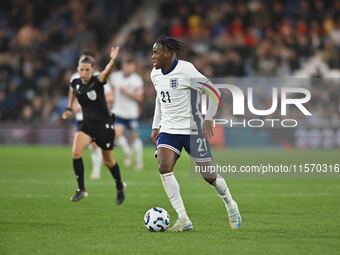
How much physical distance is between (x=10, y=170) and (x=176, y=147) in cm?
1069

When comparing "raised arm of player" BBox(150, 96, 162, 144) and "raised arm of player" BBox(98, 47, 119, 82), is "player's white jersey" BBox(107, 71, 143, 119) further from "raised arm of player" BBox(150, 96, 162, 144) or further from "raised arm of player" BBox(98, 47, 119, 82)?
"raised arm of player" BBox(150, 96, 162, 144)

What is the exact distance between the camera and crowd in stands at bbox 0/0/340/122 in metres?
30.0

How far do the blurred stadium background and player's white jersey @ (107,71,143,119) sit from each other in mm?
6375

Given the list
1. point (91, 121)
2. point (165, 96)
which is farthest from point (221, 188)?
point (91, 121)

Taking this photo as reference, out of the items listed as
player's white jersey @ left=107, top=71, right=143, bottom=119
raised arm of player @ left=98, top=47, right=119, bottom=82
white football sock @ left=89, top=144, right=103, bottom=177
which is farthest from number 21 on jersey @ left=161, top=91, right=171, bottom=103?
player's white jersey @ left=107, top=71, right=143, bottom=119

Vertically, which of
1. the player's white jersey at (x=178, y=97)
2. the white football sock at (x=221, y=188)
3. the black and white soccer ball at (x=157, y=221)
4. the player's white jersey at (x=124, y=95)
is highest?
the player's white jersey at (x=178, y=97)

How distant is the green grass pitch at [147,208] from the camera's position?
9.57 m

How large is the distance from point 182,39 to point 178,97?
20.5 meters

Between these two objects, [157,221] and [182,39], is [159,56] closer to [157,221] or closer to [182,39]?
[157,221]

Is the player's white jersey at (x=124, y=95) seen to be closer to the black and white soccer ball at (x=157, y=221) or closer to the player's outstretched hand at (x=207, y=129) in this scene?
the black and white soccer ball at (x=157, y=221)

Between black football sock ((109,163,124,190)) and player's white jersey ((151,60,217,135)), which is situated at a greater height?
player's white jersey ((151,60,217,135))

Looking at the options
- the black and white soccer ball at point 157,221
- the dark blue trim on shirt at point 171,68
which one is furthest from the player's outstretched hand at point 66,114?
the black and white soccer ball at point 157,221

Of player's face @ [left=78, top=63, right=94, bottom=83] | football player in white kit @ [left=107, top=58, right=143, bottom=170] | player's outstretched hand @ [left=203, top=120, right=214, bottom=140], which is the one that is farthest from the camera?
football player in white kit @ [left=107, top=58, right=143, bottom=170]

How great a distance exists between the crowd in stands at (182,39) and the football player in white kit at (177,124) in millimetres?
17658
